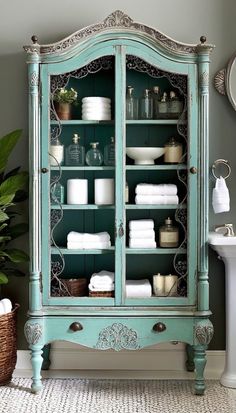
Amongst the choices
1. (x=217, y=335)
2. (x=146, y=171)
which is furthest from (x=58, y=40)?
(x=217, y=335)

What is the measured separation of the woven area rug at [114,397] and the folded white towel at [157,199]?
1.06m

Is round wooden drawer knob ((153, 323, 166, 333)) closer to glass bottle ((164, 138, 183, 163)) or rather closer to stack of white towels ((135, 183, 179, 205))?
stack of white towels ((135, 183, 179, 205))

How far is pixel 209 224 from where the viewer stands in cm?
430

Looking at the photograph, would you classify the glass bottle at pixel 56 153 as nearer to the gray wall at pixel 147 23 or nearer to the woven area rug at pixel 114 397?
the gray wall at pixel 147 23

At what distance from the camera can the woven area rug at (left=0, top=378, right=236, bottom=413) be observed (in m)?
3.70

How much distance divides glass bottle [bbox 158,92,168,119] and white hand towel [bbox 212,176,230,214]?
1.65 ft

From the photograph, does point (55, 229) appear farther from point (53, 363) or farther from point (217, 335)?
point (217, 335)

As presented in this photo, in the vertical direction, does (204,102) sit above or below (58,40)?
below

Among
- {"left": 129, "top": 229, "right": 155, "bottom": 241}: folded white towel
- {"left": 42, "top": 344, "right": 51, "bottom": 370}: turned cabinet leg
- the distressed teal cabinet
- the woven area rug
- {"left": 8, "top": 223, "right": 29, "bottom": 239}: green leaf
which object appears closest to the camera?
the woven area rug

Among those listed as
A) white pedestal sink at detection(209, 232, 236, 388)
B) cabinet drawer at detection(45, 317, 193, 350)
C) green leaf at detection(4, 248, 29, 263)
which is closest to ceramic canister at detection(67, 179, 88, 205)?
green leaf at detection(4, 248, 29, 263)

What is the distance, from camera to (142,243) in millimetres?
3955

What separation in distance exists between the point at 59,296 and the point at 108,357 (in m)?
0.63

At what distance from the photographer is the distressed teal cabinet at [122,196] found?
3.86 meters
